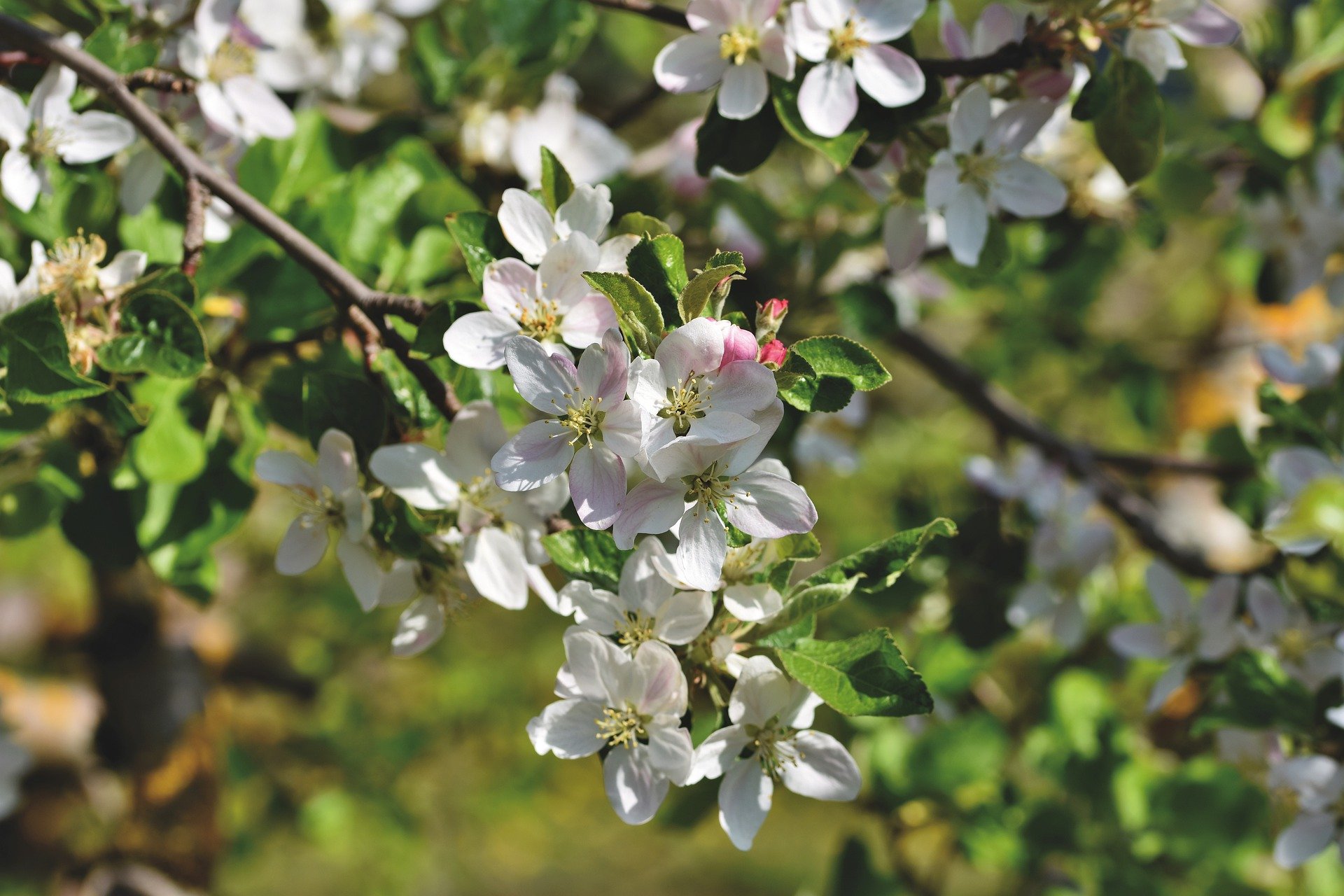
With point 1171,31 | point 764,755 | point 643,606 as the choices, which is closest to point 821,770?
point 764,755

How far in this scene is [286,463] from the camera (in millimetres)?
714

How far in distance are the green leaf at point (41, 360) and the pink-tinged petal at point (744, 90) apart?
45 cm

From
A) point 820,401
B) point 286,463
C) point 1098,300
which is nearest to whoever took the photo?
point 820,401

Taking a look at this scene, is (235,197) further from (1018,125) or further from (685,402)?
(1018,125)

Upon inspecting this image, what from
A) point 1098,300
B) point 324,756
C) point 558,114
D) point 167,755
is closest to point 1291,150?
point 1098,300

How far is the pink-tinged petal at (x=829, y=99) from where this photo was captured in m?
0.72

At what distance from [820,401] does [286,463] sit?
379mm

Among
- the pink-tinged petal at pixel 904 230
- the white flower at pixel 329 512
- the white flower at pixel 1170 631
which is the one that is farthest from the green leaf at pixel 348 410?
the white flower at pixel 1170 631

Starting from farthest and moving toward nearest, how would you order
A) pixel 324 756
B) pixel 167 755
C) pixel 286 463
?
pixel 324 756 → pixel 167 755 → pixel 286 463

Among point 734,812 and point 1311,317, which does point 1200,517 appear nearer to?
point 1311,317

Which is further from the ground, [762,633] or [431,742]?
[762,633]

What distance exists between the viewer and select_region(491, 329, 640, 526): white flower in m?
0.56

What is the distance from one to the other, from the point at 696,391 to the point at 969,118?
35cm

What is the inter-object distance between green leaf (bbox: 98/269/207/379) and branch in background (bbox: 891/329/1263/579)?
850mm
